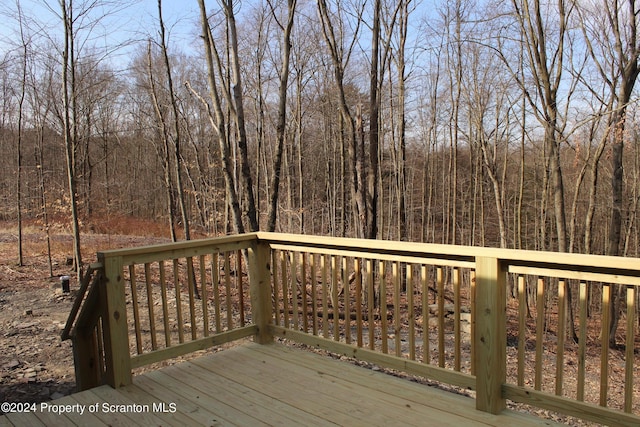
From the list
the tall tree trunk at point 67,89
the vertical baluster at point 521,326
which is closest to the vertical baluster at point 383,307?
the vertical baluster at point 521,326

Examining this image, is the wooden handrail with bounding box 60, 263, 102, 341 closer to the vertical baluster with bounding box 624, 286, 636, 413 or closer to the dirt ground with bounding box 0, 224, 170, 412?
the dirt ground with bounding box 0, 224, 170, 412

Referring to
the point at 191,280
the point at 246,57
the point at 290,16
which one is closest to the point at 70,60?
the point at 290,16

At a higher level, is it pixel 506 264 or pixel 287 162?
pixel 287 162

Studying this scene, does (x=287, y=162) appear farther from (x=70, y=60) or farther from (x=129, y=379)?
(x=129, y=379)

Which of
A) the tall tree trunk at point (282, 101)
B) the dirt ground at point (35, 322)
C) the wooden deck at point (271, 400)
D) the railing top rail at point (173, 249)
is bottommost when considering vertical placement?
the dirt ground at point (35, 322)

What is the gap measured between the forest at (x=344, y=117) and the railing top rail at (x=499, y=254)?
11.9ft

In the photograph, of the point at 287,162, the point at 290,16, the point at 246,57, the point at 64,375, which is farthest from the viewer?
the point at 287,162

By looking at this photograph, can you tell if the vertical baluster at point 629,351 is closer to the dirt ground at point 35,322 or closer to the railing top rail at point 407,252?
the railing top rail at point 407,252

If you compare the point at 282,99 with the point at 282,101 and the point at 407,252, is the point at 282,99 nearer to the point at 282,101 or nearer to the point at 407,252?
the point at 282,101

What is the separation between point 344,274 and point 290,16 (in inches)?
219

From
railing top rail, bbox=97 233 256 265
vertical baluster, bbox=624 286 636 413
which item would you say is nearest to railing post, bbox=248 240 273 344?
railing top rail, bbox=97 233 256 265

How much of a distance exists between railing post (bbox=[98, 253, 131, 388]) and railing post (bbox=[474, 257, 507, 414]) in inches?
86.2

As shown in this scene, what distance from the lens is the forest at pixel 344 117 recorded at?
8.49m

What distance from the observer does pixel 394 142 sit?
1543 centimetres
